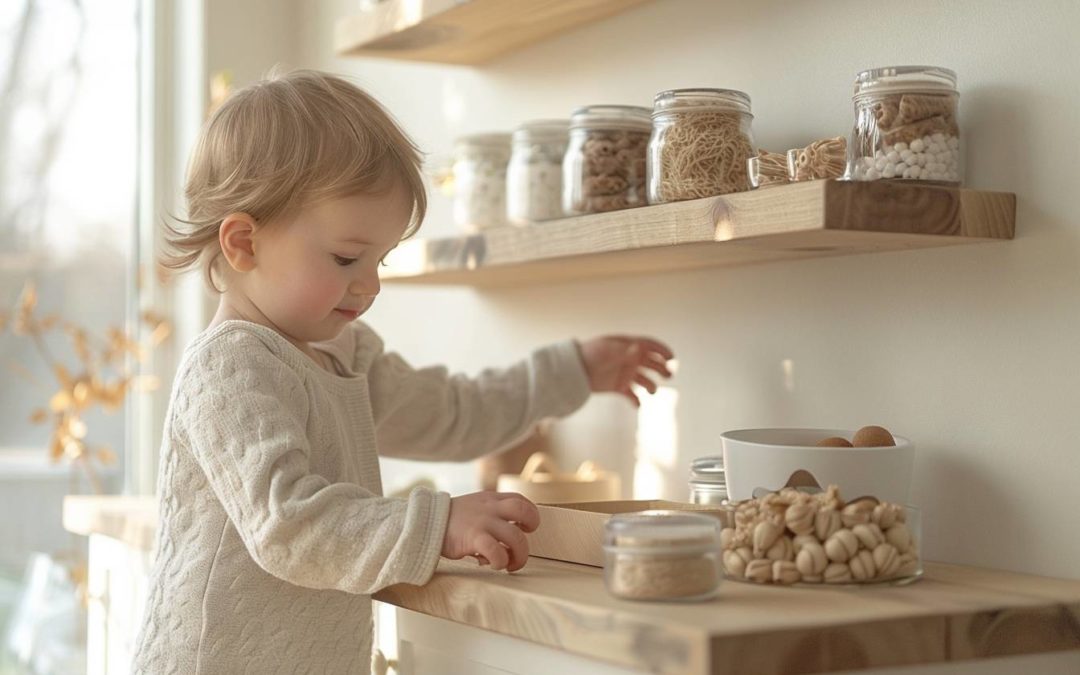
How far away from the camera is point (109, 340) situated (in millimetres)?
2379

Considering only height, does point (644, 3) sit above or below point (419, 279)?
above

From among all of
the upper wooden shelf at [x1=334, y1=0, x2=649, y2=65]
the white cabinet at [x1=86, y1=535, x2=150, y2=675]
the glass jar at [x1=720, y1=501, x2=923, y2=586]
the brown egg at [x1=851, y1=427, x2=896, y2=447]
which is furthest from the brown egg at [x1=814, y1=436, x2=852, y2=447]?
the white cabinet at [x1=86, y1=535, x2=150, y2=675]

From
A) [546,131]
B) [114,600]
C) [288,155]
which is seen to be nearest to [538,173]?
[546,131]

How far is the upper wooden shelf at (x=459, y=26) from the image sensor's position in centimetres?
159

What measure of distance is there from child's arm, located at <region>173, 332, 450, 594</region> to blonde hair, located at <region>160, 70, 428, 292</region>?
0.52 feet

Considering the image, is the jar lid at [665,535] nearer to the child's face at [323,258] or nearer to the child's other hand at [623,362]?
the child's face at [323,258]

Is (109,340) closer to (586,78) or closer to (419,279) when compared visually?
(419,279)

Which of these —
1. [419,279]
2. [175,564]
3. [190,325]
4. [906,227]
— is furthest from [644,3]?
[190,325]

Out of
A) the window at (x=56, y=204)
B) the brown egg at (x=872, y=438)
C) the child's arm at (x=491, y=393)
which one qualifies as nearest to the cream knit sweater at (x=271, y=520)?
the child's arm at (x=491, y=393)

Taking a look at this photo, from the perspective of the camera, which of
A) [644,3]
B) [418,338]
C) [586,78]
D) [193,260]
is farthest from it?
[418,338]

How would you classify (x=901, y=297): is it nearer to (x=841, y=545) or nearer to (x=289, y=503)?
(x=841, y=545)

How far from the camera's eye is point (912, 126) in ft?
3.56

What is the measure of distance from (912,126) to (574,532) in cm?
44

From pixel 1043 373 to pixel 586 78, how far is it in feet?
2.52
